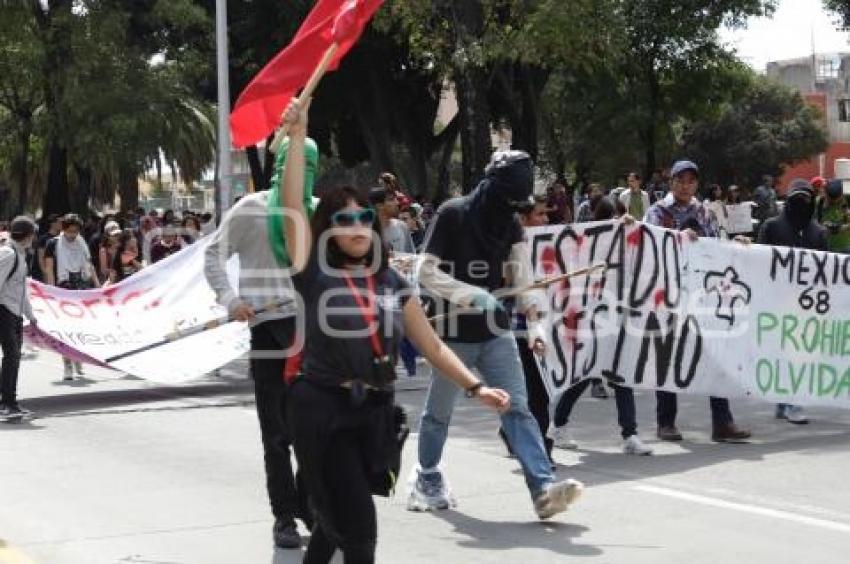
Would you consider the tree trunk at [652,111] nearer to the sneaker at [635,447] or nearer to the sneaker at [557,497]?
the sneaker at [635,447]

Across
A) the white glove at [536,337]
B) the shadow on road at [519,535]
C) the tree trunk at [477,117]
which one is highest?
the tree trunk at [477,117]

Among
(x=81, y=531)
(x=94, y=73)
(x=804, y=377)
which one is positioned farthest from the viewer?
(x=94, y=73)

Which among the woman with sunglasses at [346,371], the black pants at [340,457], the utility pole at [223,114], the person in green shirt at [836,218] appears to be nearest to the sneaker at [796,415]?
the person in green shirt at [836,218]

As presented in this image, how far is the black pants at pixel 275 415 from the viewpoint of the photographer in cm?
643

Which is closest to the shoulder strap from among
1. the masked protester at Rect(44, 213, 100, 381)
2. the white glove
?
the masked protester at Rect(44, 213, 100, 381)

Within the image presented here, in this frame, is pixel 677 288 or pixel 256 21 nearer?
pixel 677 288

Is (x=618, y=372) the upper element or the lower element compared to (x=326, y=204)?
lower

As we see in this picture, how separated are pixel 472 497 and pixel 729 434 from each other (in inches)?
99.1

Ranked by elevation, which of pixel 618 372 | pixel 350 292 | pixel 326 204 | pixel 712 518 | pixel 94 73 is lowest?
pixel 712 518

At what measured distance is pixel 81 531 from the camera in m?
6.96

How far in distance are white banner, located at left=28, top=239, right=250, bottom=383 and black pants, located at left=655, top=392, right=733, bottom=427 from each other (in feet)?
12.4

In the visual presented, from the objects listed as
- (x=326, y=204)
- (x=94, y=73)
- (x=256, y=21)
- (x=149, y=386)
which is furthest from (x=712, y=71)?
(x=326, y=204)

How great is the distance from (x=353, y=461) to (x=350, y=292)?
22.3 inches

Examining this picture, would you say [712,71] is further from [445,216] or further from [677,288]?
[445,216]
